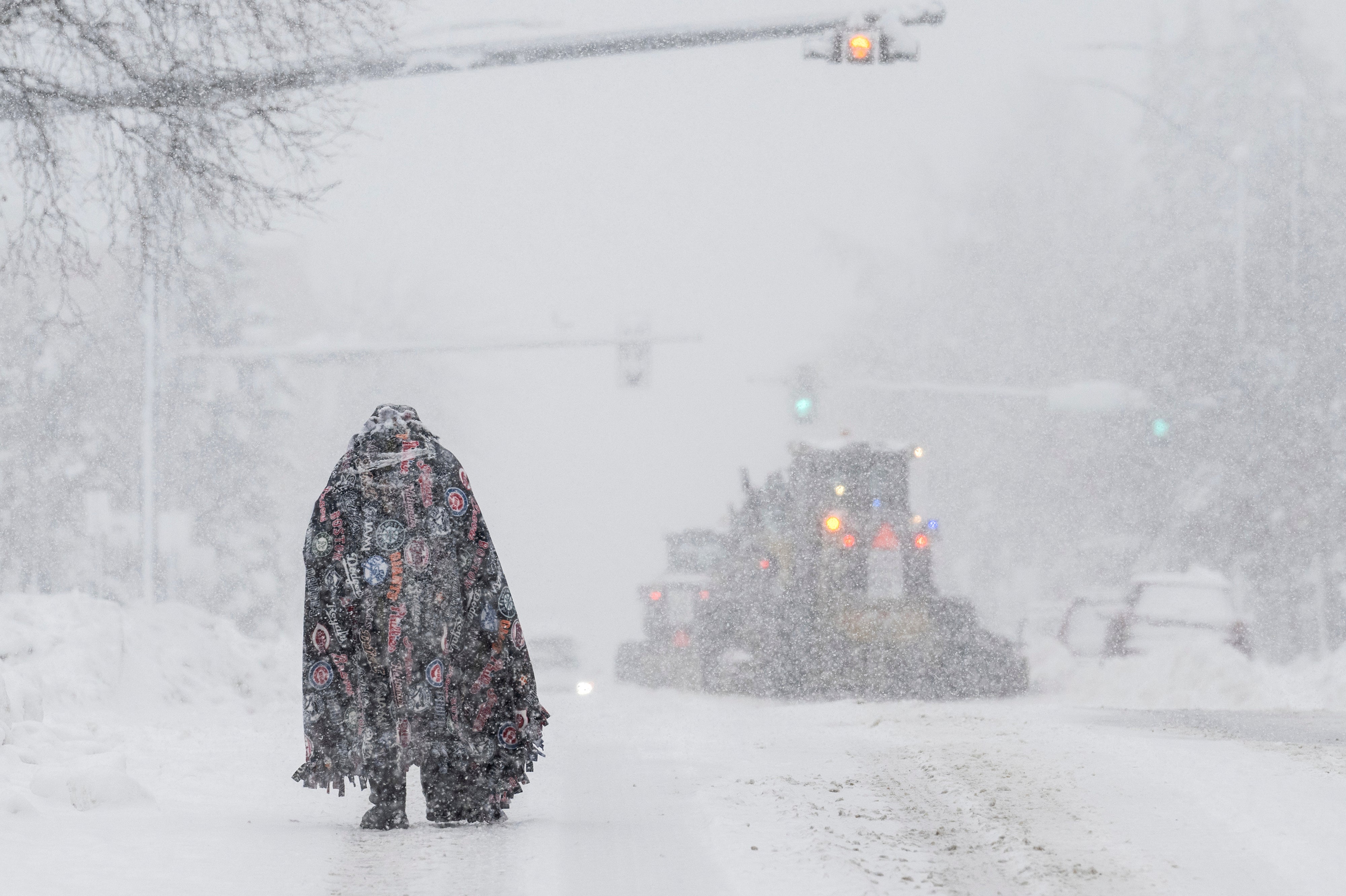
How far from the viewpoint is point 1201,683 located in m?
16.6

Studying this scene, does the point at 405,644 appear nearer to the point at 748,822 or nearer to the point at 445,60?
the point at 748,822

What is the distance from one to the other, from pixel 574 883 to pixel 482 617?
1.51 metres

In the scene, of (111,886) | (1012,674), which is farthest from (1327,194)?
(111,886)

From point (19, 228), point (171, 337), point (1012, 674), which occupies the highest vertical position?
point (171, 337)

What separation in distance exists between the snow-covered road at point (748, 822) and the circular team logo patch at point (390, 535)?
110 centimetres

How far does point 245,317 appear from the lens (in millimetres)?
41562

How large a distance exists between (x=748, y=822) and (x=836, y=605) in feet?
39.2

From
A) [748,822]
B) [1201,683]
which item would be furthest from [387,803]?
[1201,683]

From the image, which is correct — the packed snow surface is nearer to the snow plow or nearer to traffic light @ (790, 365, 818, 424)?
the snow plow

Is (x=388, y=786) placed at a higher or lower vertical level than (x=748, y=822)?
higher

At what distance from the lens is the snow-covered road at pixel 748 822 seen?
5738 mm

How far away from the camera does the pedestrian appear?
683 centimetres

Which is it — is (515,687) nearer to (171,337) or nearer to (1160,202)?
(1160,202)

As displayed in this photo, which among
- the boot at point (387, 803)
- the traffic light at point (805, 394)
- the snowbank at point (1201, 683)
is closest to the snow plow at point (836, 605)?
the snowbank at point (1201, 683)
